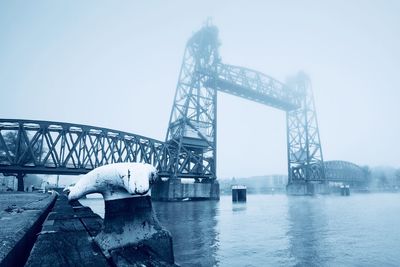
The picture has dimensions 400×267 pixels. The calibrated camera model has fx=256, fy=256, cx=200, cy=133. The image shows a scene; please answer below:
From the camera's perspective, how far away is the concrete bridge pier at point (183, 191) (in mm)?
25750

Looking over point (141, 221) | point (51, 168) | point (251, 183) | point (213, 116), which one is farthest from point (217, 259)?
point (251, 183)

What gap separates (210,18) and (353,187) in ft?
273

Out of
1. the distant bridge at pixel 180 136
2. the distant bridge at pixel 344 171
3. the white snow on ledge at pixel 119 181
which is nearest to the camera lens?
the white snow on ledge at pixel 119 181

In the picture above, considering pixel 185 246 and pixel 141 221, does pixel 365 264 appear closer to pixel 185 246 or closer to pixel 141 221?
pixel 185 246

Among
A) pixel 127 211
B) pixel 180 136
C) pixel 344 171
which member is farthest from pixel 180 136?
pixel 344 171

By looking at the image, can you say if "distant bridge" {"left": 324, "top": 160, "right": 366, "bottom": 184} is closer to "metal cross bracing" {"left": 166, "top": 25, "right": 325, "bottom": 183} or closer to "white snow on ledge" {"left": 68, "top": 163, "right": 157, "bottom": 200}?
"metal cross bracing" {"left": 166, "top": 25, "right": 325, "bottom": 183}

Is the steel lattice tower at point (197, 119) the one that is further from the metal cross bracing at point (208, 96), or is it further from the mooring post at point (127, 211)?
the mooring post at point (127, 211)

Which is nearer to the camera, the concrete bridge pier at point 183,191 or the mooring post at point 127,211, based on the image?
the mooring post at point 127,211

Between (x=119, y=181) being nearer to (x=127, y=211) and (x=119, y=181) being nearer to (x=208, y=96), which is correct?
(x=127, y=211)

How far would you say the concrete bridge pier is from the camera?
2575cm

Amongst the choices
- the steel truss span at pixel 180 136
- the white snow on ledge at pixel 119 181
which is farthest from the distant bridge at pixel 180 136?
the white snow on ledge at pixel 119 181

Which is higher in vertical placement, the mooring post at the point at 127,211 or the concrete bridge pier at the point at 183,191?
the mooring post at the point at 127,211

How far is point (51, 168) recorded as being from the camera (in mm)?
23219

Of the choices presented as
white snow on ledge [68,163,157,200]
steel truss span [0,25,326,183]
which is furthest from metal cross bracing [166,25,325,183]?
white snow on ledge [68,163,157,200]
